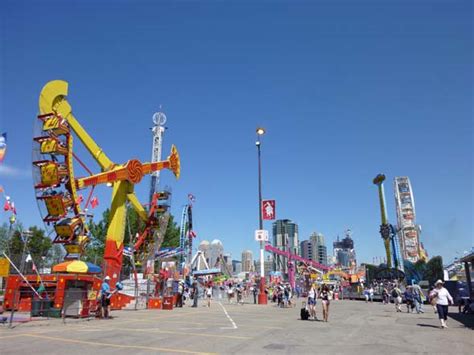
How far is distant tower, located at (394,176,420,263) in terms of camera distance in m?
121

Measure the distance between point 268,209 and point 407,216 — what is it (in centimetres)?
10558

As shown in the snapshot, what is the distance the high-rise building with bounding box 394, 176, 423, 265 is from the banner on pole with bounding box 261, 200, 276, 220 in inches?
4134

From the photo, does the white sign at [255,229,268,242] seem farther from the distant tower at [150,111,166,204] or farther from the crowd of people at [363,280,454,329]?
the distant tower at [150,111,166,204]

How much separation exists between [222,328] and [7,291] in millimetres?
13379

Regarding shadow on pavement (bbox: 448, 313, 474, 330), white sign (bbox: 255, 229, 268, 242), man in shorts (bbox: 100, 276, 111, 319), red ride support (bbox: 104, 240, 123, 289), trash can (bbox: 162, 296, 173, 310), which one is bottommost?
shadow on pavement (bbox: 448, 313, 474, 330)

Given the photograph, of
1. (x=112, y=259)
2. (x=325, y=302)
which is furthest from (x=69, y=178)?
(x=325, y=302)

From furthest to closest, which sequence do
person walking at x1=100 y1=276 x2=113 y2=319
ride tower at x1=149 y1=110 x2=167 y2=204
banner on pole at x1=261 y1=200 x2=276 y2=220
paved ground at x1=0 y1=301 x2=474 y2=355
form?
ride tower at x1=149 y1=110 x2=167 y2=204
banner on pole at x1=261 y1=200 x2=276 y2=220
person walking at x1=100 y1=276 x2=113 y2=319
paved ground at x1=0 y1=301 x2=474 y2=355

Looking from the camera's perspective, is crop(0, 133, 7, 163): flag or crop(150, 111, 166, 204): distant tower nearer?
crop(0, 133, 7, 163): flag

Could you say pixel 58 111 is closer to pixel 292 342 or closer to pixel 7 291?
pixel 7 291

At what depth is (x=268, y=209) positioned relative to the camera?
2986cm

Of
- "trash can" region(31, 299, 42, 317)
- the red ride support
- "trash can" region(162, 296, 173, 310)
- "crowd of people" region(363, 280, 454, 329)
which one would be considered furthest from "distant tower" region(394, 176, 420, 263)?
"trash can" region(31, 299, 42, 317)

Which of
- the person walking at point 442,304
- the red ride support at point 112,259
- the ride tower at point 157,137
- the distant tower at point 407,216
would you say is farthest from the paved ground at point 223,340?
the distant tower at point 407,216

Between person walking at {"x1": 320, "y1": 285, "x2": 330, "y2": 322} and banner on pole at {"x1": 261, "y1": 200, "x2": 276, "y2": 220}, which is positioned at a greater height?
banner on pole at {"x1": 261, "y1": 200, "x2": 276, "y2": 220}

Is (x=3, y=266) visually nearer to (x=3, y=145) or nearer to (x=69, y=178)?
(x=3, y=145)
